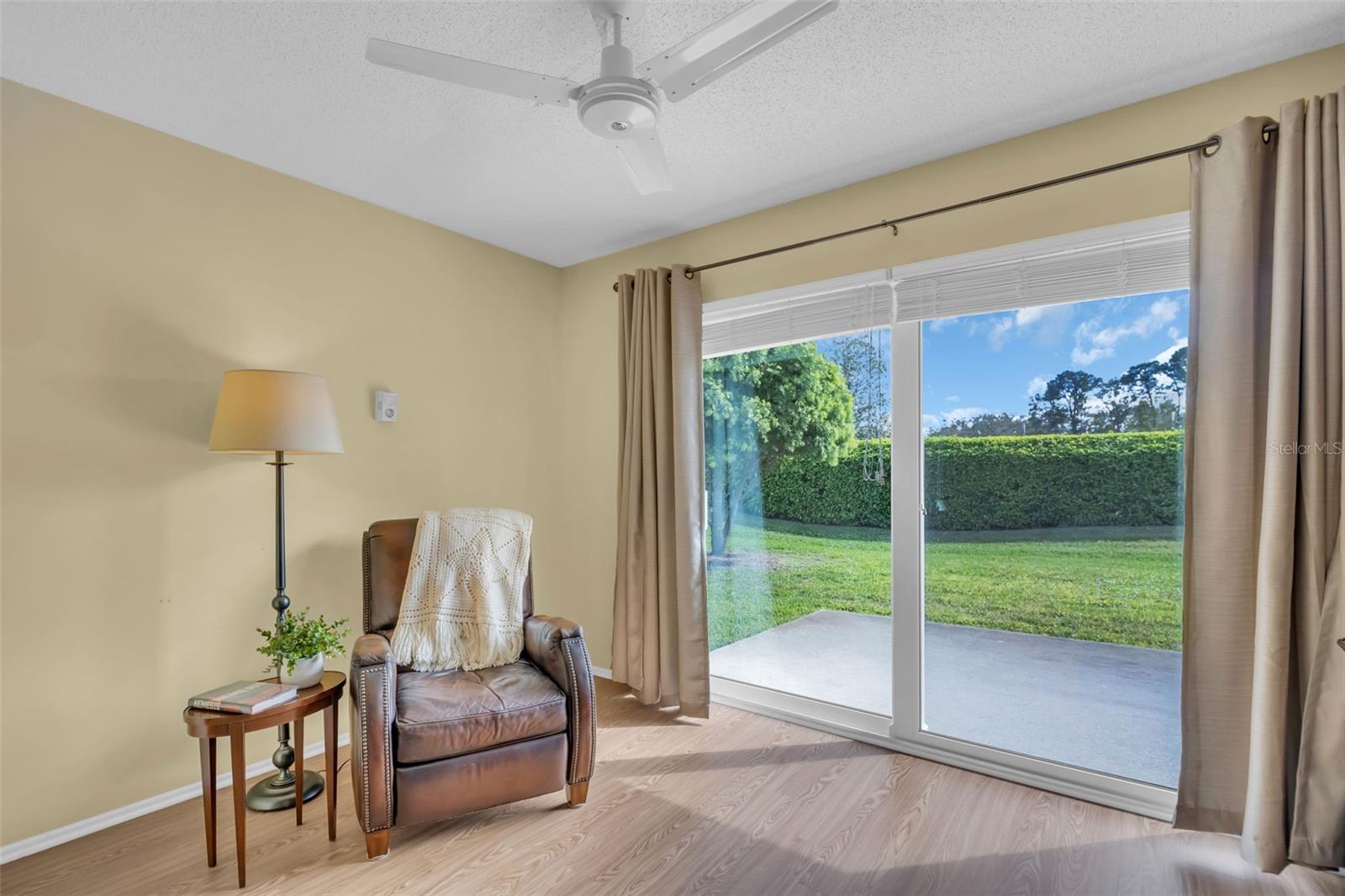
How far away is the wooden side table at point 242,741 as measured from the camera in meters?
2.04

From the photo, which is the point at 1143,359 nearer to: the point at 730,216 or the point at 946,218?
the point at 946,218

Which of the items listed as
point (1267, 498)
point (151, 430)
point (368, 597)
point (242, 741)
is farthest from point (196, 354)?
point (1267, 498)

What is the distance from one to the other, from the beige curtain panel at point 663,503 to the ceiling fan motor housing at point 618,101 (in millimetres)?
1622

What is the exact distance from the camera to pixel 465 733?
227 cm

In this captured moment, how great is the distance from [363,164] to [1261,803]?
3.90 m

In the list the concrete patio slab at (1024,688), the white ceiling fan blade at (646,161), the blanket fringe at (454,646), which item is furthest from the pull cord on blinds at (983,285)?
the blanket fringe at (454,646)

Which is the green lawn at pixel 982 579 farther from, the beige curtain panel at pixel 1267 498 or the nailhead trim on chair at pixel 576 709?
the nailhead trim on chair at pixel 576 709

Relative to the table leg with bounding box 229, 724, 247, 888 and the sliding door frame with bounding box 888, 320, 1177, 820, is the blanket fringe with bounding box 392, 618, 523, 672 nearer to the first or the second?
the table leg with bounding box 229, 724, 247, 888

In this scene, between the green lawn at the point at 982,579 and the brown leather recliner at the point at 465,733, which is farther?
the green lawn at the point at 982,579

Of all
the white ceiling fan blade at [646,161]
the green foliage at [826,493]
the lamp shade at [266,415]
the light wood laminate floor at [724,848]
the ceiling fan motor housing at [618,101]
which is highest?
the ceiling fan motor housing at [618,101]

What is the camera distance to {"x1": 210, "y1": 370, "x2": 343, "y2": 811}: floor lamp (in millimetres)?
2371

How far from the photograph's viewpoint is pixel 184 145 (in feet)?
8.64

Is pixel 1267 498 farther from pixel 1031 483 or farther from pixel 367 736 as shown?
pixel 367 736

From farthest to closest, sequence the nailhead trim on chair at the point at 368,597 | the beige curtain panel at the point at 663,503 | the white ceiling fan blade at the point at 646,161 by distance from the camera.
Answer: the beige curtain panel at the point at 663,503
the nailhead trim on chair at the point at 368,597
the white ceiling fan blade at the point at 646,161
